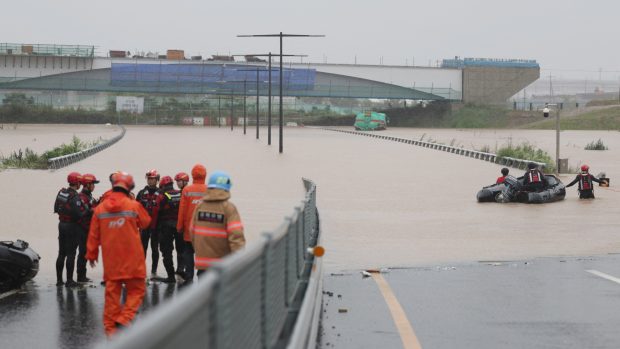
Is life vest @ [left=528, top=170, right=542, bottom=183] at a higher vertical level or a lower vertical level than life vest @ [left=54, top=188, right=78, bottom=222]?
lower

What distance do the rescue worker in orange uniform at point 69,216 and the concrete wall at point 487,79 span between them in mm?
134906

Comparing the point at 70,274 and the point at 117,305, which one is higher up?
the point at 117,305

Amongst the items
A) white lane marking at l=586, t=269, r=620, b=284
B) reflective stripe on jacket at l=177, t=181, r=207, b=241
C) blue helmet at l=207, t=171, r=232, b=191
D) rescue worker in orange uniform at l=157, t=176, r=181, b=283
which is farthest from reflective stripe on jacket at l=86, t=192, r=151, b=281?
white lane marking at l=586, t=269, r=620, b=284

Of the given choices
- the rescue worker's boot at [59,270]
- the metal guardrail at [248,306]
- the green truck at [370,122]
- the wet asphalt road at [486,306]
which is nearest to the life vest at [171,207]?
the rescue worker's boot at [59,270]

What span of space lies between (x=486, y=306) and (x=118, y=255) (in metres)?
4.99

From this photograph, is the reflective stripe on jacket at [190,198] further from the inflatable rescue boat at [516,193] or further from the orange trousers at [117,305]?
the inflatable rescue boat at [516,193]

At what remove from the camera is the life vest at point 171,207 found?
49.9 feet

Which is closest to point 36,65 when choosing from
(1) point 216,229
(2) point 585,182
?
(2) point 585,182

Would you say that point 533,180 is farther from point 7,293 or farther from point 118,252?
point 118,252

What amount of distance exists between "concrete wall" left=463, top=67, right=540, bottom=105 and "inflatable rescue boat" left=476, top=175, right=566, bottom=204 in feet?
384

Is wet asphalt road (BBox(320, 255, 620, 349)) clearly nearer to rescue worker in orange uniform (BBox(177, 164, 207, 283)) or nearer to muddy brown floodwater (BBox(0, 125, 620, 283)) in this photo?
muddy brown floodwater (BBox(0, 125, 620, 283))

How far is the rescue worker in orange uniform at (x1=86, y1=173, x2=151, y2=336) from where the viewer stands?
10.3 meters

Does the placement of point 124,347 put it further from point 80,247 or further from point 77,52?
point 77,52

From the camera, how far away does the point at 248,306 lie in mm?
6734
